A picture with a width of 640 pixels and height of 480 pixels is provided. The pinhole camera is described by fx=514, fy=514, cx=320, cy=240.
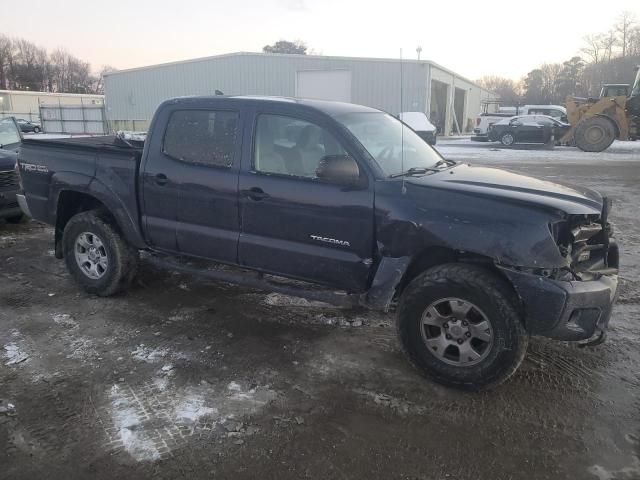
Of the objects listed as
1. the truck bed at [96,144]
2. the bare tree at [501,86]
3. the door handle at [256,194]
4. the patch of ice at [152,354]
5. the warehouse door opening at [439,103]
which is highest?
the bare tree at [501,86]

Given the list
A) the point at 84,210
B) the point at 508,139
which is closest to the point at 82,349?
the point at 84,210

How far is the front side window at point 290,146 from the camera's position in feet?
12.7

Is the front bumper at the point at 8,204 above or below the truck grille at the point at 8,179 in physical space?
below

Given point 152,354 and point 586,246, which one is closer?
point 586,246

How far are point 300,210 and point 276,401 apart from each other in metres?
1.37

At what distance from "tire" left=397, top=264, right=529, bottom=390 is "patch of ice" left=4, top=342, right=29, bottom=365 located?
2801 mm

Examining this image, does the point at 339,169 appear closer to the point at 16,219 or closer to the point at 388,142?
the point at 388,142

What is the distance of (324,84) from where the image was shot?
1282 inches

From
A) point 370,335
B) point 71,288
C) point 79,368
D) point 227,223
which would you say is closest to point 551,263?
point 370,335

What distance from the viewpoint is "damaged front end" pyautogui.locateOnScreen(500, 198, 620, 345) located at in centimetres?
308

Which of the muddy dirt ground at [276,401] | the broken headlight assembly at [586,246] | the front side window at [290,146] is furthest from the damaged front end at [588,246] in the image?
the front side window at [290,146]

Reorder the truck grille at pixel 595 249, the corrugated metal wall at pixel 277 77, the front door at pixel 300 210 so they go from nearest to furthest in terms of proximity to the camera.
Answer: the truck grille at pixel 595 249 → the front door at pixel 300 210 → the corrugated metal wall at pixel 277 77

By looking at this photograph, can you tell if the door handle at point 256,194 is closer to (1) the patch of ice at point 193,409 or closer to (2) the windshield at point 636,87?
(1) the patch of ice at point 193,409

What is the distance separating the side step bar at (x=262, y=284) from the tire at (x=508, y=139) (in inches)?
938
